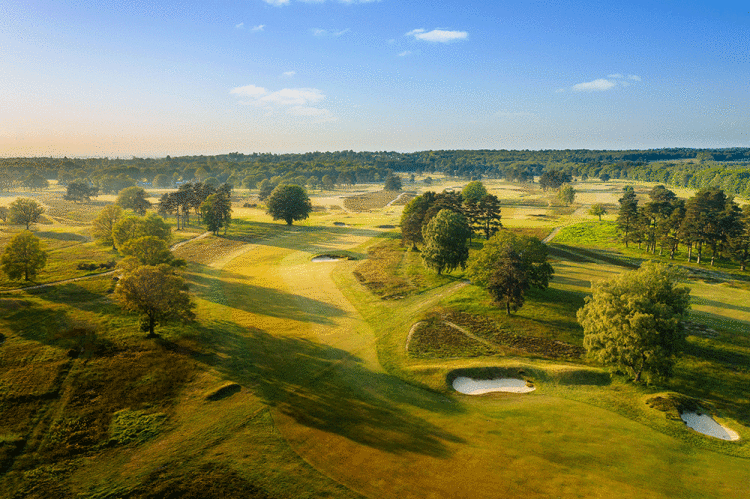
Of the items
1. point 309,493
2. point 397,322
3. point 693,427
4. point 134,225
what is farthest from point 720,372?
point 134,225

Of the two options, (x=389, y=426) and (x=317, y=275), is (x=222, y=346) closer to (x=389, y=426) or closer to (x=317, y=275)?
(x=389, y=426)

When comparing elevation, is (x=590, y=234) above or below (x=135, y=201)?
below

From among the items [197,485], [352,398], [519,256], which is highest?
[519,256]

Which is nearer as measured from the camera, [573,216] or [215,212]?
[215,212]

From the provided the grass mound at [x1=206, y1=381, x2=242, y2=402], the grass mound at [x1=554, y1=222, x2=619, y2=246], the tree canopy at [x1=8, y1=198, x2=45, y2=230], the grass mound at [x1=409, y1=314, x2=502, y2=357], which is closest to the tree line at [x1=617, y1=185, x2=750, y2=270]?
the grass mound at [x1=554, y1=222, x2=619, y2=246]

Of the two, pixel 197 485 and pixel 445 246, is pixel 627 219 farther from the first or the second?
pixel 197 485

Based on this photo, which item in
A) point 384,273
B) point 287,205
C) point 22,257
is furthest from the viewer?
point 287,205

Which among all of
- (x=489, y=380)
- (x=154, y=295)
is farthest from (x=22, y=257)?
(x=489, y=380)

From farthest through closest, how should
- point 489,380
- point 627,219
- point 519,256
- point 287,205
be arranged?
point 287,205
point 627,219
point 519,256
point 489,380
